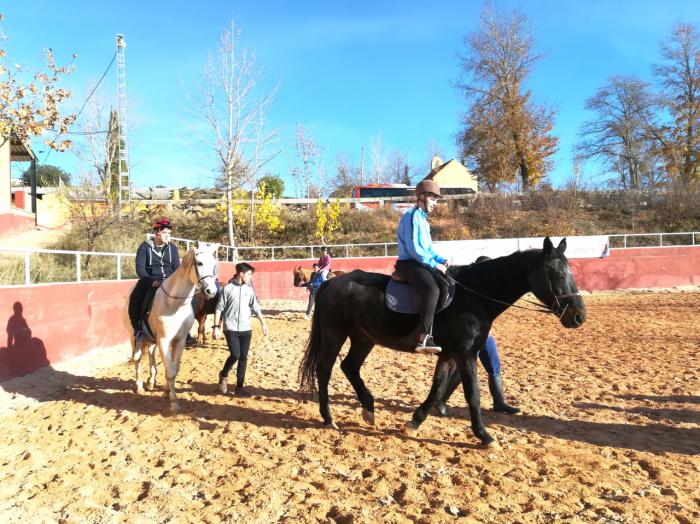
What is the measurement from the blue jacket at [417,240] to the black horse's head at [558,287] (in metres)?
0.94

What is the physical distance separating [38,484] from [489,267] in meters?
4.41

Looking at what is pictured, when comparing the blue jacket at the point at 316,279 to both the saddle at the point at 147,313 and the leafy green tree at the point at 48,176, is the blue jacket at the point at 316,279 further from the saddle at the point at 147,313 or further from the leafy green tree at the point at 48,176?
the leafy green tree at the point at 48,176

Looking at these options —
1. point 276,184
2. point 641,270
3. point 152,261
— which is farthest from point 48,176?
point 641,270

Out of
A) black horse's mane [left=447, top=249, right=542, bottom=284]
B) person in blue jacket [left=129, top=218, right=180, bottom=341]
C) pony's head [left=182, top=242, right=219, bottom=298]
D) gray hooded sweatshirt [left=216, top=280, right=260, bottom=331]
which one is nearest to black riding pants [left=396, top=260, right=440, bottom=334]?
black horse's mane [left=447, top=249, right=542, bottom=284]

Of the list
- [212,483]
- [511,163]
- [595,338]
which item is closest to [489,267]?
[212,483]

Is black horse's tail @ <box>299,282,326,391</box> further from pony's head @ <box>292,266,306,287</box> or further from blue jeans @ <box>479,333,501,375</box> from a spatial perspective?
pony's head @ <box>292,266,306,287</box>

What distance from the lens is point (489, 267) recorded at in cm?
473

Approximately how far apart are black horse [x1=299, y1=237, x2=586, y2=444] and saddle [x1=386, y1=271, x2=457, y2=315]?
0.11 metres

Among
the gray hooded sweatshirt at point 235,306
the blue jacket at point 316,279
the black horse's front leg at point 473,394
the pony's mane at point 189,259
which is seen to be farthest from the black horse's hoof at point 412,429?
the blue jacket at point 316,279

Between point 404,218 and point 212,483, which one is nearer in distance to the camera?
point 212,483

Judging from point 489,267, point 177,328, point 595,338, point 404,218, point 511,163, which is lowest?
point 595,338

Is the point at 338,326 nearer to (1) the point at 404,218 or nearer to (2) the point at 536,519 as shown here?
(1) the point at 404,218

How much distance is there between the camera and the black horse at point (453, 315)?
4426 millimetres

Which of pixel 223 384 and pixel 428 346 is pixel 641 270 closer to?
pixel 428 346
